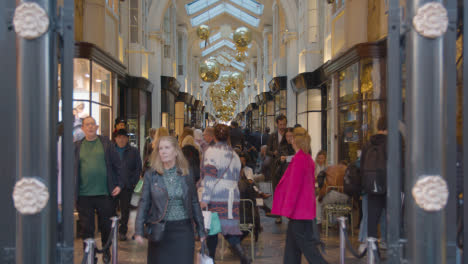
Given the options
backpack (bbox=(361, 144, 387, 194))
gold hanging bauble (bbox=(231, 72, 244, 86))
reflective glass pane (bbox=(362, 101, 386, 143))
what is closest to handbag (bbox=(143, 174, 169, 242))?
backpack (bbox=(361, 144, 387, 194))

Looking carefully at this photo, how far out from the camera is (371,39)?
1021 centimetres

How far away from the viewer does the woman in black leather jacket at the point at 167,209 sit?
3.82 m

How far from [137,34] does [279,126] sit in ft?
34.2

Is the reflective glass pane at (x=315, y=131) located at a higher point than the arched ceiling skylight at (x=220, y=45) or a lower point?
lower

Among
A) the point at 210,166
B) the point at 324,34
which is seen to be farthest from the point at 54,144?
the point at 324,34

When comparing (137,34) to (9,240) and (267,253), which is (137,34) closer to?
(267,253)

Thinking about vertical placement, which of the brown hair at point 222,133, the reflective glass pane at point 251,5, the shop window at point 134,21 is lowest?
the brown hair at point 222,133

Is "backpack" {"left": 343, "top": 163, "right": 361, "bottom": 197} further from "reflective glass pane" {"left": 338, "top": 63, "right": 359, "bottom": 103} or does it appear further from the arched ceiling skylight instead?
the arched ceiling skylight

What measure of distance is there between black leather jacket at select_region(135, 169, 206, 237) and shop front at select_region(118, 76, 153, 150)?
12.4 m

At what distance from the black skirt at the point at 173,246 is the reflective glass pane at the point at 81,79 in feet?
23.3

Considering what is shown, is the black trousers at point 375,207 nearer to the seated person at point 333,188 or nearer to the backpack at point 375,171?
the backpack at point 375,171

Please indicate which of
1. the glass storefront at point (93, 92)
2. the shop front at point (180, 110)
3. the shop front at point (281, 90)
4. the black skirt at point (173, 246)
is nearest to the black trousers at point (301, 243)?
the black skirt at point (173, 246)

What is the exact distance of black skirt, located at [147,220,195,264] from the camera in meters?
3.86

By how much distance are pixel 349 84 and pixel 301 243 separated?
23.0 ft
